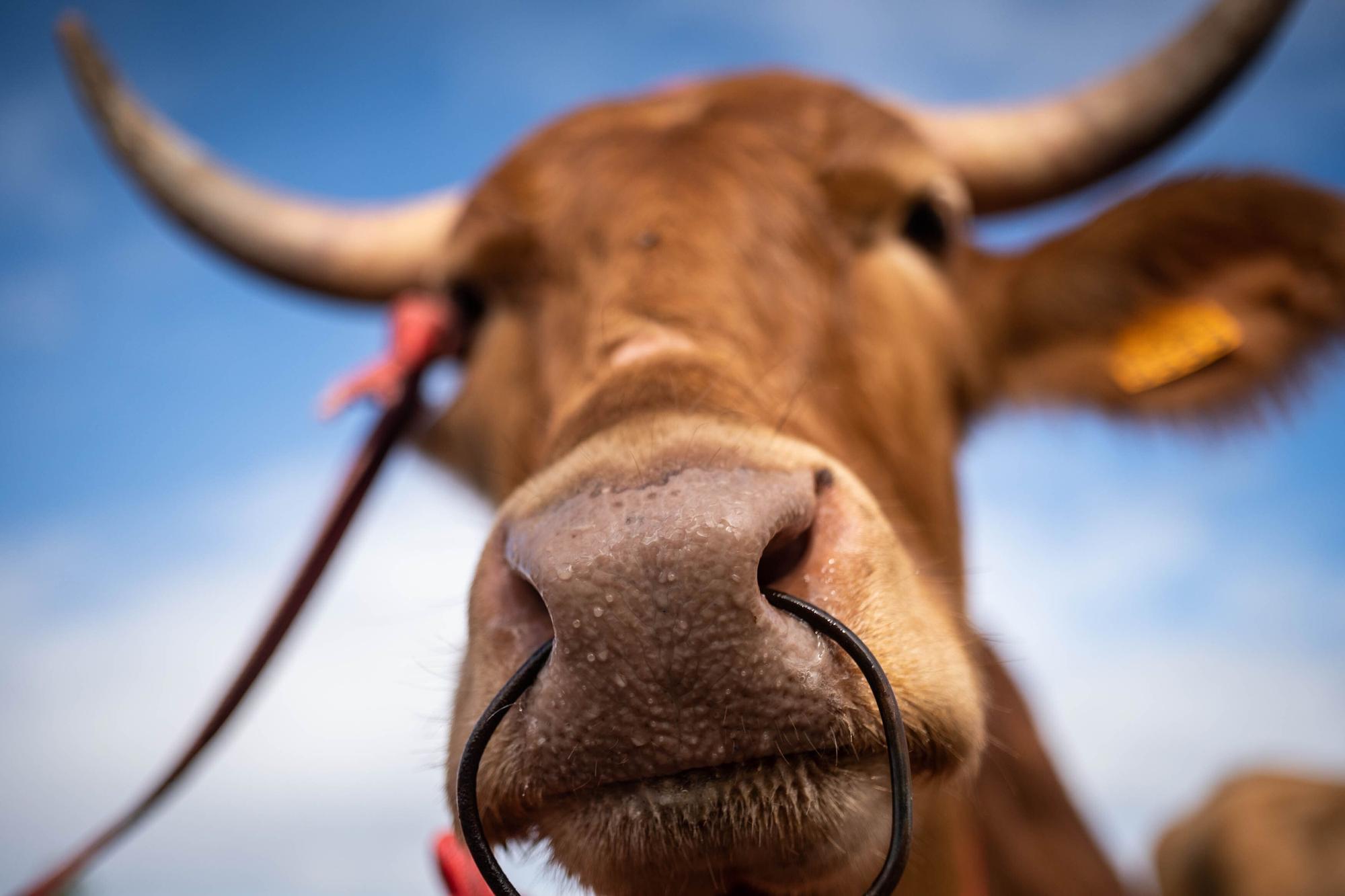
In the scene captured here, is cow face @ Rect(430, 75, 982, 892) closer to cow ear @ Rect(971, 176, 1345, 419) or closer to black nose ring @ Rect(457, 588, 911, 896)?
black nose ring @ Rect(457, 588, 911, 896)

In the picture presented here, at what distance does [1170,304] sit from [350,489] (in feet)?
7.89

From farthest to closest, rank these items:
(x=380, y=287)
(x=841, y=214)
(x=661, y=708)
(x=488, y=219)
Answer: (x=380, y=287), (x=488, y=219), (x=841, y=214), (x=661, y=708)

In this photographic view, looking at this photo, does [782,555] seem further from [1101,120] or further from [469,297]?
[1101,120]

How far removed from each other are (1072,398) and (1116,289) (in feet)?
1.13

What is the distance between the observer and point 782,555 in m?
1.26

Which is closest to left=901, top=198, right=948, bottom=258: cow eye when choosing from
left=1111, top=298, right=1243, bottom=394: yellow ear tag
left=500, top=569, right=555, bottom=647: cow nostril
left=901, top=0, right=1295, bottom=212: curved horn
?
left=1111, top=298, right=1243, bottom=394: yellow ear tag

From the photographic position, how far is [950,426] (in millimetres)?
2566

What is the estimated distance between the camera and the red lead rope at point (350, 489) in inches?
96.4

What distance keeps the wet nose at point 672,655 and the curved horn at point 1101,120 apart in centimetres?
261

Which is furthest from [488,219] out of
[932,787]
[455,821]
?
[932,787]

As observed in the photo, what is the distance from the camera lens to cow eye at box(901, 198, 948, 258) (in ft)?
8.42

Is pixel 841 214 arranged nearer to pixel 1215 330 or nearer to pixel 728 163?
pixel 728 163

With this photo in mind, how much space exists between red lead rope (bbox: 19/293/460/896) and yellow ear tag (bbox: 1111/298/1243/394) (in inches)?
77.9

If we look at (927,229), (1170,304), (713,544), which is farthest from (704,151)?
(1170,304)
